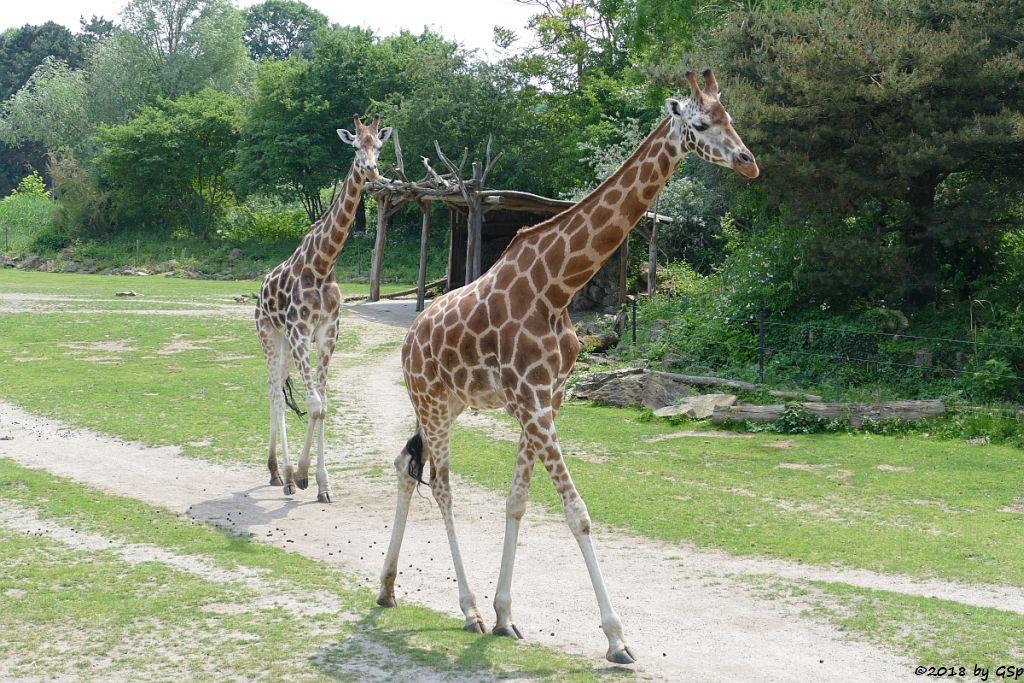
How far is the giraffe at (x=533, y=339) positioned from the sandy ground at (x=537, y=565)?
0.58m

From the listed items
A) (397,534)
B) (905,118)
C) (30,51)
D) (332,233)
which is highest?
(30,51)

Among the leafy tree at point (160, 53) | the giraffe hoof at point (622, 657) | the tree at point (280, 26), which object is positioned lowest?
the giraffe hoof at point (622, 657)

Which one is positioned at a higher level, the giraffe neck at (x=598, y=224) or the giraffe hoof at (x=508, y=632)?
the giraffe neck at (x=598, y=224)

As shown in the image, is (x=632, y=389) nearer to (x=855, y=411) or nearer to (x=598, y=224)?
(x=855, y=411)

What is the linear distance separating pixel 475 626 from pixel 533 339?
2.22 meters

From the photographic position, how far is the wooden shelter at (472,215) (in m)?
26.7

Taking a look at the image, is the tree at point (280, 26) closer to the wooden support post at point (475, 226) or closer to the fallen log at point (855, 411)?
the wooden support post at point (475, 226)

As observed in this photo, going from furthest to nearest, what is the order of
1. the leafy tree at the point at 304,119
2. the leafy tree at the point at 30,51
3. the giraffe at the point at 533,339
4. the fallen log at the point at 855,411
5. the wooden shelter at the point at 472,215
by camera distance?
1. the leafy tree at the point at 30,51
2. the leafy tree at the point at 304,119
3. the wooden shelter at the point at 472,215
4. the fallen log at the point at 855,411
5. the giraffe at the point at 533,339

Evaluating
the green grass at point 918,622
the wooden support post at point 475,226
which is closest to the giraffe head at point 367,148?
the green grass at point 918,622

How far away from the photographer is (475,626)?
730 centimetres

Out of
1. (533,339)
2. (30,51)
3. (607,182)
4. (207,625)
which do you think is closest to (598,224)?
(607,182)

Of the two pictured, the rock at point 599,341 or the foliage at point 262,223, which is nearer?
the rock at point 599,341

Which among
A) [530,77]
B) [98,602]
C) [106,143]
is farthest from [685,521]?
[106,143]

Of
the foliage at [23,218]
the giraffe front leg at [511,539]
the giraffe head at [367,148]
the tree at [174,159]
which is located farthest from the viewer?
the foliage at [23,218]
